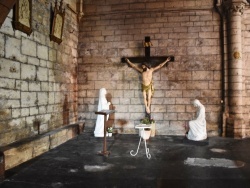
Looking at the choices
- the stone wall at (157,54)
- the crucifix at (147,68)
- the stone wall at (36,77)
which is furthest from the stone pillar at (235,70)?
the stone wall at (36,77)

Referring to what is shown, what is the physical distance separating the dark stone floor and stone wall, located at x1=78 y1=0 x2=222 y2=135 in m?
1.67

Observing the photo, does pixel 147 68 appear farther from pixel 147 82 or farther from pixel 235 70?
pixel 235 70

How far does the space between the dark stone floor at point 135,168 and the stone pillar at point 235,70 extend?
0.96m

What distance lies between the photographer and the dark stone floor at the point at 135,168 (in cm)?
367

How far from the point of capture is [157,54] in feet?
25.9

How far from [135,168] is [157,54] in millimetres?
4532

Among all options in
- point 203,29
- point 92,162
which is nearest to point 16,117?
point 92,162

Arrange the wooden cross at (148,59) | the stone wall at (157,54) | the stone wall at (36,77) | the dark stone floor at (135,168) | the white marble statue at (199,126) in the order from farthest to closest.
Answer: the stone wall at (157,54)
the wooden cross at (148,59)
the white marble statue at (199,126)
the stone wall at (36,77)
the dark stone floor at (135,168)

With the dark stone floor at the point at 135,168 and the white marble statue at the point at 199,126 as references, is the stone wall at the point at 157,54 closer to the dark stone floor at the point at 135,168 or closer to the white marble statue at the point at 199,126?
the white marble statue at the point at 199,126

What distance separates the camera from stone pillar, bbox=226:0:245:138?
7172 millimetres

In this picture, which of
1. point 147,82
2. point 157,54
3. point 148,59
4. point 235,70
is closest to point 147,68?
point 148,59

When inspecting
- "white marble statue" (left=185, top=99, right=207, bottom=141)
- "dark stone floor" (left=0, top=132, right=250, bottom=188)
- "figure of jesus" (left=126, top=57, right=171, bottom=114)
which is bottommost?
"dark stone floor" (left=0, top=132, right=250, bottom=188)

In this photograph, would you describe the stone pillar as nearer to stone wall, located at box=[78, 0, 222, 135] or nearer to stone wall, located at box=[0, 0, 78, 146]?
stone wall, located at box=[78, 0, 222, 135]

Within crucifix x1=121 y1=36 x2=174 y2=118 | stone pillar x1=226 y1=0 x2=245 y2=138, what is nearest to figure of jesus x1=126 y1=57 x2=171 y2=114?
crucifix x1=121 y1=36 x2=174 y2=118
